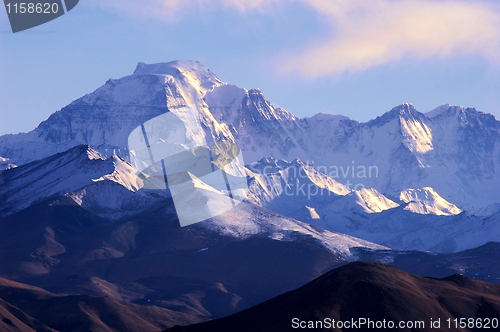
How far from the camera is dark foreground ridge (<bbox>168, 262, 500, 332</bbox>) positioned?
508ft

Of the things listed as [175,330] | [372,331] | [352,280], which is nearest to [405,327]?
[372,331]

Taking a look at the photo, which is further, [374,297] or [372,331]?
[374,297]

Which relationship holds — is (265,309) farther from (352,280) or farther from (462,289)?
(462,289)

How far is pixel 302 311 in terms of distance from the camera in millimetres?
154375

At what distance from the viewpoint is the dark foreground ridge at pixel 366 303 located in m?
155

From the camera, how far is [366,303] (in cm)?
16038

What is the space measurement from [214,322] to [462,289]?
197 ft

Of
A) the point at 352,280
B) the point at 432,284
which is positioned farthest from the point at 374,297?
the point at 432,284

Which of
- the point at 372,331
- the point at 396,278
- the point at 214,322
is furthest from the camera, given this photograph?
the point at 396,278

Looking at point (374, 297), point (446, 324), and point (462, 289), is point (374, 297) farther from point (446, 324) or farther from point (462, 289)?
point (462, 289)

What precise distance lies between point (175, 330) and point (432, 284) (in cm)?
6261

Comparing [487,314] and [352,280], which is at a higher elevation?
[352,280]

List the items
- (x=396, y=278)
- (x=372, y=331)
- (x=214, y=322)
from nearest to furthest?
(x=372, y=331), (x=214, y=322), (x=396, y=278)

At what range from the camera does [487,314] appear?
167750 millimetres
